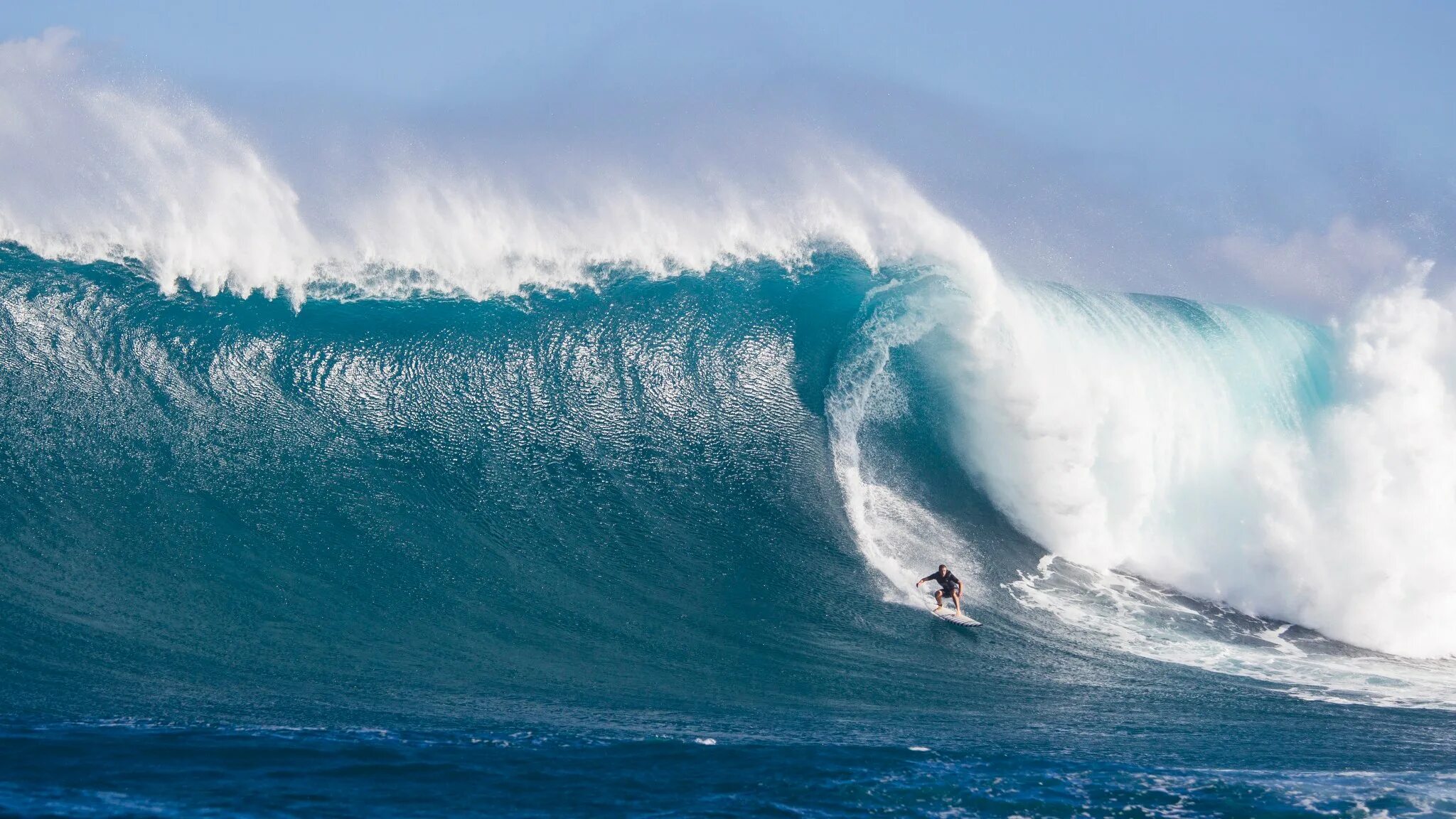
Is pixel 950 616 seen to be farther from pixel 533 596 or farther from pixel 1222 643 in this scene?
pixel 533 596

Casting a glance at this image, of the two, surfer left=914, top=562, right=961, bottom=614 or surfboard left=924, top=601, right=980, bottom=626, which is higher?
surfer left=914, top=562, right=961, bottom=614

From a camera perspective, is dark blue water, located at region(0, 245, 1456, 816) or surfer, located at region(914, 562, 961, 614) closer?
dark blue water, located at region(0, 245, 1456, 816)

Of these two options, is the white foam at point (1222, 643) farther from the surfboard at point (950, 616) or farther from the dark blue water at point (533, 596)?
the surfboard at point (950, 616)

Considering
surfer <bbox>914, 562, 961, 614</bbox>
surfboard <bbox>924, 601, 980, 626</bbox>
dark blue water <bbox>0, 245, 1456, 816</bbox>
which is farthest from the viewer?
surfer <bbox>914, 562, 961, 614</bbox>

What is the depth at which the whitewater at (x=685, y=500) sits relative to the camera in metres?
7.09

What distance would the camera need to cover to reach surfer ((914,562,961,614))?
955 cm

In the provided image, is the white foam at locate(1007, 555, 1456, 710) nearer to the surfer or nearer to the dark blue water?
the dark blue water

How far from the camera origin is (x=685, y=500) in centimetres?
1075

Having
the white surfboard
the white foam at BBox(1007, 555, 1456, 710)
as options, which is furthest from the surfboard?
the white foam at BBox(1007, 555, 1456, 710)

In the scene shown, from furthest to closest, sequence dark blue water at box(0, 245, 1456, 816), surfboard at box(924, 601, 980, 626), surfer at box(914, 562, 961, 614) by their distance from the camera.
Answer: surfer at box(914, 562, 961, 614)
surfboard at box(924, 601, 980, 626)
dark blue water at box(0, 245, 1456, 816)

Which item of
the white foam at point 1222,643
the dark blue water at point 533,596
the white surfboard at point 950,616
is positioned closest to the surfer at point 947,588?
the white surfboard at point 950,616

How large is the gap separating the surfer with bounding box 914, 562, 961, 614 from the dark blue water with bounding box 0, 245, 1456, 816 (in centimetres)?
30

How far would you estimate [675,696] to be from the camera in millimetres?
7508

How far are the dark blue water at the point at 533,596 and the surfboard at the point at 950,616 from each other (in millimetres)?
145
